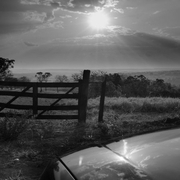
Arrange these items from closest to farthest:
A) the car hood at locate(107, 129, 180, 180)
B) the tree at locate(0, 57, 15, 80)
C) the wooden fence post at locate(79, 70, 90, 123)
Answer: the car hood at locate(107, 129, 180, 180) < the wooden fence post at locate(79, 70, 90, 123) < the tree at locate(0, 57, 15, 80)

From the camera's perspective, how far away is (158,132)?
6.47ft

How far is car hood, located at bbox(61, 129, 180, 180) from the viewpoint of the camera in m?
→ 1.24

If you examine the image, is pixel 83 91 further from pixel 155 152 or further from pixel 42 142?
pixel 155 152

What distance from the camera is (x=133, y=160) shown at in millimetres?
1412

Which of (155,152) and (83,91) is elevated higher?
(155,152)

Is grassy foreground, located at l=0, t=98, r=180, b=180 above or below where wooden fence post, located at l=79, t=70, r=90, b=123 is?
below

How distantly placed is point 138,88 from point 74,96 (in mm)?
21497

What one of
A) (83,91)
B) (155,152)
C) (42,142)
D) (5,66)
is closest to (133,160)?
(155,152)

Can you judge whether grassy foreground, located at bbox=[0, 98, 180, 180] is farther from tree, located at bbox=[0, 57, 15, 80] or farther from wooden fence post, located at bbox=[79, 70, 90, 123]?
tree, located at bbox=[0, 57, 15, 80]

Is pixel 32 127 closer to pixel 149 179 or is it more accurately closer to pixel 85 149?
pixel 85 149

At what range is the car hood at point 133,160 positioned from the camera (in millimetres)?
1236

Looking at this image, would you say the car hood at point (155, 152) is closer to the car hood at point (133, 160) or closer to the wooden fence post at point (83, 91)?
the car hood at point (133, 160)

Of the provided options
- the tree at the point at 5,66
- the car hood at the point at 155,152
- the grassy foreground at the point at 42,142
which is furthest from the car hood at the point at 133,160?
the tree at the point at 5,66

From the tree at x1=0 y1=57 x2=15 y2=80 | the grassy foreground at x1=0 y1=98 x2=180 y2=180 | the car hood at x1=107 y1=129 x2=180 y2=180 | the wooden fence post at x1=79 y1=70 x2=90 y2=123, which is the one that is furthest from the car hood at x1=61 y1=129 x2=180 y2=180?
the tree at x1=0 y1=57 x2=15 y2=80
